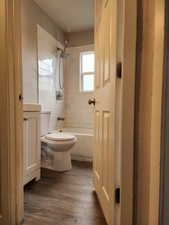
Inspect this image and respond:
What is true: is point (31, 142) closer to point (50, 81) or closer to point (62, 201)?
point (62, 201)

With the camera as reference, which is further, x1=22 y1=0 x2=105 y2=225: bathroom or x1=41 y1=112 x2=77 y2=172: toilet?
x1=41 y1=112 x2=77 y2=172: toilet

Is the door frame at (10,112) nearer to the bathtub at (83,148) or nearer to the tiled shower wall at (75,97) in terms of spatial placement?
the bathtub at (83,148)

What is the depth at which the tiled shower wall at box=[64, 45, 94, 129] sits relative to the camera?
10.8ft

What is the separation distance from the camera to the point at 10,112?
113cm

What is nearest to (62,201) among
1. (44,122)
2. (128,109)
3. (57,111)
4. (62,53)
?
(128,109)

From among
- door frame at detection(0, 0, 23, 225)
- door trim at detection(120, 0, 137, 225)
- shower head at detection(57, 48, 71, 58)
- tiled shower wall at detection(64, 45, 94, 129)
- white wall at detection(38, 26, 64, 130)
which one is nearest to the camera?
door trim at detection(120, 0, 137, 225)

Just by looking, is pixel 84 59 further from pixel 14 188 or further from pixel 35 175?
pixel 14 188

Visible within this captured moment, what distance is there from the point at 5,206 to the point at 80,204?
2.08 ft

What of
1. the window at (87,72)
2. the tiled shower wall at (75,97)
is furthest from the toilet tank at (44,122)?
the window at (87,72)

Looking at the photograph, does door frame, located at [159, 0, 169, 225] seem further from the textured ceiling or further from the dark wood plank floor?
the textured ceiling

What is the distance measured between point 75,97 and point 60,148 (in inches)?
59.1

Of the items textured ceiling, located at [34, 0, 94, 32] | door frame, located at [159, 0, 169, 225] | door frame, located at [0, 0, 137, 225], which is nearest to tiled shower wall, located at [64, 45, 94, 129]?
textured ceiling, located at [34, 0, 94, 32]

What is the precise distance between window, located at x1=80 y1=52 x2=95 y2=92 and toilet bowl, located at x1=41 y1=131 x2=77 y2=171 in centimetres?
144

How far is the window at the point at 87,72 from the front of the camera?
3.31m
